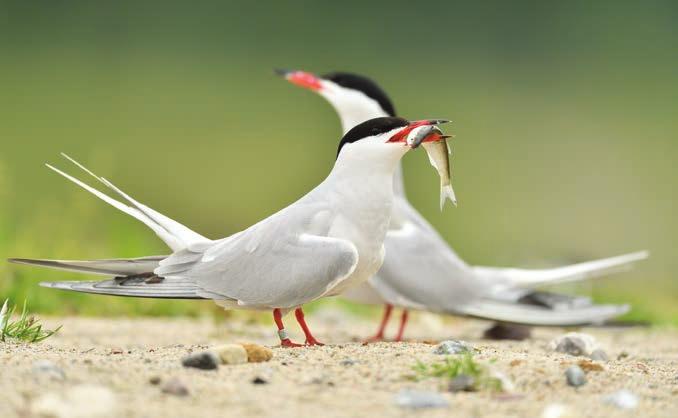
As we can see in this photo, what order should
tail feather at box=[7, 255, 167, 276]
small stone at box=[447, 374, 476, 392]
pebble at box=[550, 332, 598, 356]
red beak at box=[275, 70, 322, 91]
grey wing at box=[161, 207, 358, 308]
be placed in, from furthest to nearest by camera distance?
red beak at box=[275, 70, 322, 91]
pebble at box=[550, 332, 598, 356]
tail feather at box=[7, 255, 167, 276]
grey wing at box=[161, 207, 358, 308]
small stone at box=[447, 374, 476, 392]

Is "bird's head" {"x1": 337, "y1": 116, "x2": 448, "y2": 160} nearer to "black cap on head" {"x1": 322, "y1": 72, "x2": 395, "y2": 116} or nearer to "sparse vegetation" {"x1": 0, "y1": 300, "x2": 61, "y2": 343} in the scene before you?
"sparse vegetation" {"x1": 0, "y1": 300, "x2": 61, "y2": 343}

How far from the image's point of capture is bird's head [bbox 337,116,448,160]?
380 cm

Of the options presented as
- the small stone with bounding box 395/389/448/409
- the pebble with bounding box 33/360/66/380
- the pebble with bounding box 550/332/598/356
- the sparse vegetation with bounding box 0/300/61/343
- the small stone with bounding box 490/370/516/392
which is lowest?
the sparse vegetation with bounding box 0/300/61/343

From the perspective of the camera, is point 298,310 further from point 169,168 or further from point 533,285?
point 169,168

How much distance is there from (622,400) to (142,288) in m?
1.81

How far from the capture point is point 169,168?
14.1 m

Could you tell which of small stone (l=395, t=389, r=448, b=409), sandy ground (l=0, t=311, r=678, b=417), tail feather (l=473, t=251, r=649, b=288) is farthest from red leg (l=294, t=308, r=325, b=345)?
tail feather (l=473, t=251, r=649, b=288)

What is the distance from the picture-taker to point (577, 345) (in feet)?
14.6

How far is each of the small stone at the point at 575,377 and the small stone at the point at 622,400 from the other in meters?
0.15

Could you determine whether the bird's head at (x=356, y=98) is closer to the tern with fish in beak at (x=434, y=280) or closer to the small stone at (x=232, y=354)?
the tern with fish in beak at (x=434, y=280)

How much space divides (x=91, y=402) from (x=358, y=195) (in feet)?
5.10

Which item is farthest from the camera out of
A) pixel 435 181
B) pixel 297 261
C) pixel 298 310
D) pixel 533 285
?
pixel 435 181

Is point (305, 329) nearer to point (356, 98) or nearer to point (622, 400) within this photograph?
point (622, 400)

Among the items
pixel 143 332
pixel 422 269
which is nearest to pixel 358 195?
pixel 422 269
